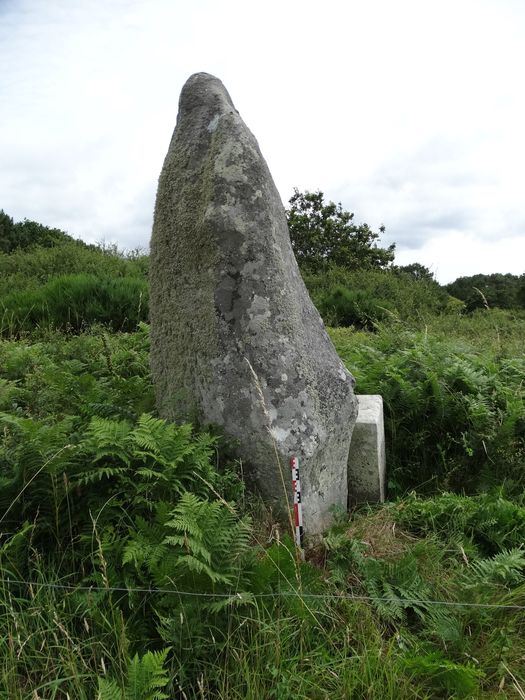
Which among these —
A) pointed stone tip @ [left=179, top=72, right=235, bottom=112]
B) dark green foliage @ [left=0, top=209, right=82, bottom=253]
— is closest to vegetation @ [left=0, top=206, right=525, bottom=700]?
pointed stone tip @ [left=179, top=72, right=235, bottom=112]

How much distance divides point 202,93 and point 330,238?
1024 inches

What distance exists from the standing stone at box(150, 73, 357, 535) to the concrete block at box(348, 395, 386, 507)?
281 millimetres

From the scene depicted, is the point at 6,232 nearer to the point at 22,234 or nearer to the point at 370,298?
the point at 22,234

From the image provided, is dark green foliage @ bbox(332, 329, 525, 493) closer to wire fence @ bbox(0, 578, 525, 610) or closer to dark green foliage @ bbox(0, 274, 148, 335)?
wire fence @ bbox(0, 578, 525, 610)

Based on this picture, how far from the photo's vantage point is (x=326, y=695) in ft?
8.07

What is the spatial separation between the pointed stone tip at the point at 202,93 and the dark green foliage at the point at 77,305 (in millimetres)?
5699

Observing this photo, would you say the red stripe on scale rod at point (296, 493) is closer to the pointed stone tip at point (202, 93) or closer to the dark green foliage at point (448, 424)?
the dark green foliage at point (448, 424)

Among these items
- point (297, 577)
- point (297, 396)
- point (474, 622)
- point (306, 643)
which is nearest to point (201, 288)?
point (297, 396)

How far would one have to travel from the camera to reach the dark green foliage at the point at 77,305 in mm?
10109

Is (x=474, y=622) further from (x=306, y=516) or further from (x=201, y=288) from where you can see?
(x=201, y=288)

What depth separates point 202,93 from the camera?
14.4 feet

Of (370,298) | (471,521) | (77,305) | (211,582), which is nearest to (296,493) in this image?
(211,582)

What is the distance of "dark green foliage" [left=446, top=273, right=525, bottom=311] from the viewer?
26.8 m

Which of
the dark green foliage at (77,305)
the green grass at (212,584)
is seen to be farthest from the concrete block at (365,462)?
the dark green foliage at (77,305)
